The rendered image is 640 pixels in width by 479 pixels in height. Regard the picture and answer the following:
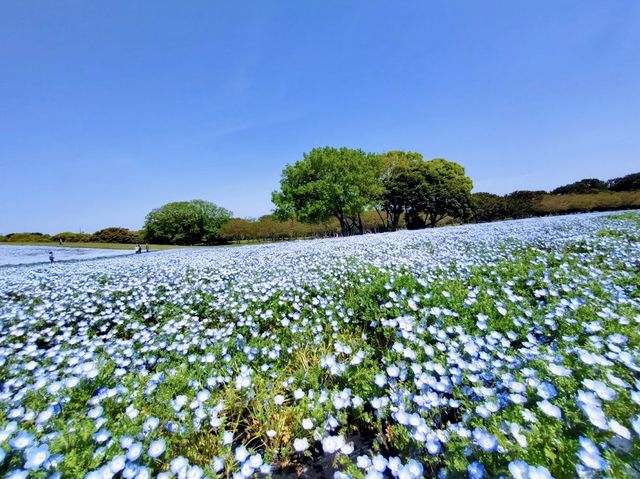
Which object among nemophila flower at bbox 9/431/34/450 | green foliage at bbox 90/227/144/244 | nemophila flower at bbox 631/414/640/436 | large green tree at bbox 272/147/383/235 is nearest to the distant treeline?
green foliage at bbox 90/227/144/244

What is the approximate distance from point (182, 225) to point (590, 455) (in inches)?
2712

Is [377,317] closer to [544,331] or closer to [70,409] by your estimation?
[544,331]

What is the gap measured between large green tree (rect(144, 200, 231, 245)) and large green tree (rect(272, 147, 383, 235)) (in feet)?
119

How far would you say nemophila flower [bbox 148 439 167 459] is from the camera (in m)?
1.81

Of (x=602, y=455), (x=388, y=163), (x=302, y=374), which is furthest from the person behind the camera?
(x=388, y=163)

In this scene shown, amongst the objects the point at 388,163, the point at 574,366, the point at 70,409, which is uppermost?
the point at 388,163

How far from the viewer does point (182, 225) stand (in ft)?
205

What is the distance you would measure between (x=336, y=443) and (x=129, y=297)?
A: 5.18 metres

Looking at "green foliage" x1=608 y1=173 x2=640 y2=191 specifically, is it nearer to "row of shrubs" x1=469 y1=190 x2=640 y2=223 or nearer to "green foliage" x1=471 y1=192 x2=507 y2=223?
"row of shrubs" x1=469 y1=190 x2=640 y2=223

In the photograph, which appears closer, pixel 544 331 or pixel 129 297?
pixel 544 331

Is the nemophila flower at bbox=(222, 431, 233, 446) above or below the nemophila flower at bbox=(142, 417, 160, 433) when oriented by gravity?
below

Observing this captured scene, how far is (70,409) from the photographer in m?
2.35

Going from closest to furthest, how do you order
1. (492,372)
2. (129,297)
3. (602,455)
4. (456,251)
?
1. (602,455)
2. (492,372)
3. (129,297)
4. (456,251)

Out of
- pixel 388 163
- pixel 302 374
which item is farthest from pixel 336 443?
pixel 388 163
